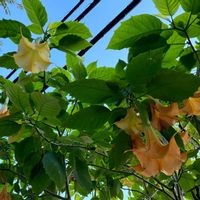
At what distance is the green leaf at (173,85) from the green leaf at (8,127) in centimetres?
36

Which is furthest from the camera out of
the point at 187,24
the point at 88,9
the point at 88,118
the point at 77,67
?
the point at 88,9

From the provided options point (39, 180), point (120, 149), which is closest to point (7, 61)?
point (39, 180)

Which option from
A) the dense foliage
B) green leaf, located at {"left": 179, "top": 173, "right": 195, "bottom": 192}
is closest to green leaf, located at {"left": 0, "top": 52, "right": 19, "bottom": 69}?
the dense foliage

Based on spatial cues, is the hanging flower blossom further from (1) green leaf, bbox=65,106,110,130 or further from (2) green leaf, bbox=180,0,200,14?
(2) green leaf, bbox=180,0,200,14

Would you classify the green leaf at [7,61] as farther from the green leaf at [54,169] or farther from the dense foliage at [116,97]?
the green leaf at [54,169]

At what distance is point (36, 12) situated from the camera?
1148 millimetres

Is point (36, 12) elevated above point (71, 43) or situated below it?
above

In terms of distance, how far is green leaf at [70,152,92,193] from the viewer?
3.47 feet

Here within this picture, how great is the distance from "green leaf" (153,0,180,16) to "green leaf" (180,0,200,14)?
0.07m

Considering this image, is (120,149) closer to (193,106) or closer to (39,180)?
(193,106)

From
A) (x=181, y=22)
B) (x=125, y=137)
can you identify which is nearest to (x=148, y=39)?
(x=181, y=22)

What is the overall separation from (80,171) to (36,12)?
492 mm

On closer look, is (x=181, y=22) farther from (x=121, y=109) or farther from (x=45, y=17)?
(x=45, y=17)

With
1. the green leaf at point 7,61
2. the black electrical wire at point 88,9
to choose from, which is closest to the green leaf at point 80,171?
the green leaf at point 7,61
